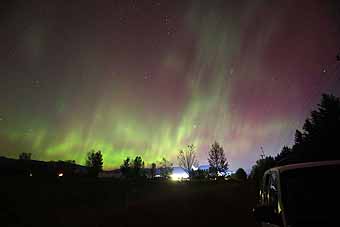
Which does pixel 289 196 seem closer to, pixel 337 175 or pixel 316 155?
pixel 337 175

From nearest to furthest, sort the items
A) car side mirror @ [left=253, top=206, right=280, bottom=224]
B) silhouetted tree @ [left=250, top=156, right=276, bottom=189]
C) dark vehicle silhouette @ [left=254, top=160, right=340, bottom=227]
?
dark vehicle silhouette @ [left=254, top=160, right=340, bottom=227] < car side mirror @ [left=253, top=206, right=280, bottom=224] < silhouetted tree @ [left=250, top=156, right=276, bottom=189]

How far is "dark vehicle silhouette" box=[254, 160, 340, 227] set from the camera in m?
3.45

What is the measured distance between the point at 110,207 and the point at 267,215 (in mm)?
24306

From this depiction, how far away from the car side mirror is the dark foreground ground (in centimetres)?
907

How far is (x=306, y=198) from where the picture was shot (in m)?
3.79

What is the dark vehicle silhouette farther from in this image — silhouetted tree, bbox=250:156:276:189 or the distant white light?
the distant white light

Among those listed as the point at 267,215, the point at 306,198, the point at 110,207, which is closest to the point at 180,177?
the point at 110,207

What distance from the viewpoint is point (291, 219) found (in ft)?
11.5

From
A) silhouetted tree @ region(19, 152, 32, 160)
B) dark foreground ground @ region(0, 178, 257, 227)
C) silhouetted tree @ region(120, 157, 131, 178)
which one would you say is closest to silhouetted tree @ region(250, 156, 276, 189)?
dark foreground ground @ region(0, 178, 257, 227)

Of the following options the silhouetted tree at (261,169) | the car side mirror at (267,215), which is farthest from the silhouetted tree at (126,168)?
the car side mirror at (267,215)

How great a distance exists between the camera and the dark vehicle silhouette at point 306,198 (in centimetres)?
345

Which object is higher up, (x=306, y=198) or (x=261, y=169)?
(x=261, y=169)

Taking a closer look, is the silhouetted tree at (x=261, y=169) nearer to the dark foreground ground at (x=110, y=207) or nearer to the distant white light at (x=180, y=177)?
the dark foreground ground at (x=110, y=207)

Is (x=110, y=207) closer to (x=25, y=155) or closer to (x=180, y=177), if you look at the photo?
(x=180, y=177)
